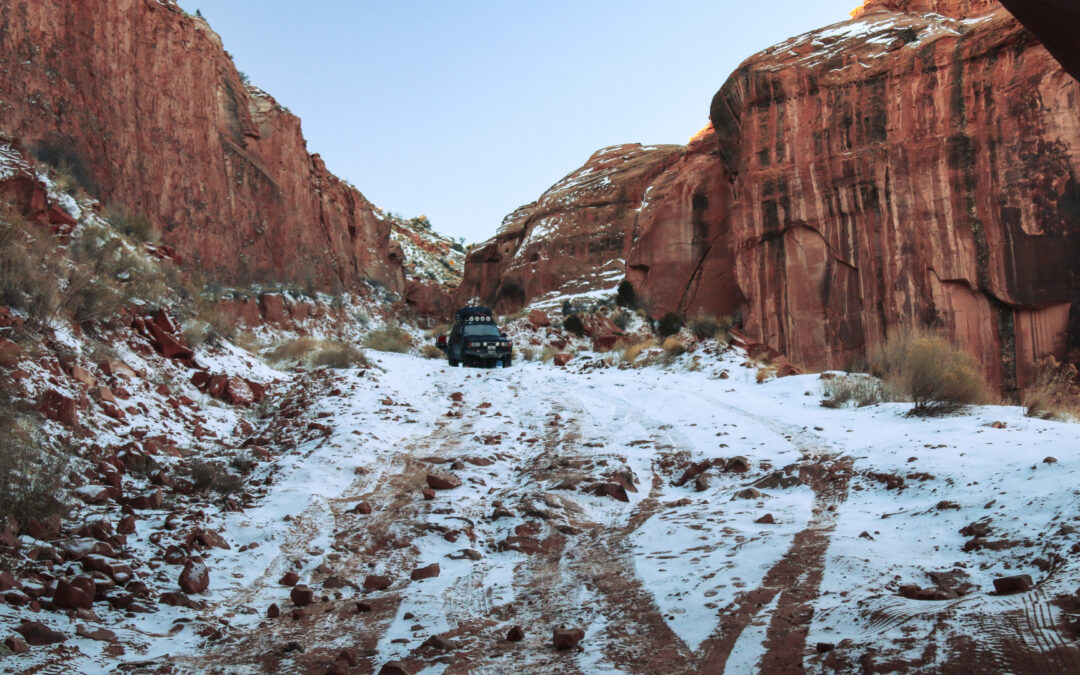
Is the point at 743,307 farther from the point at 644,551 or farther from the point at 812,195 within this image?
the point at 644,551

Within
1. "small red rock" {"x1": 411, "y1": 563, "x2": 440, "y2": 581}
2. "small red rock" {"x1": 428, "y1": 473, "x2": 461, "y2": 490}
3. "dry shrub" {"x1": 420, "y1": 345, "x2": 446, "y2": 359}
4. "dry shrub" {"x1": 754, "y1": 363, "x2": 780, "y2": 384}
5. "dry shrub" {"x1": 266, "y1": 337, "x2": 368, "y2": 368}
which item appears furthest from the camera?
"dry shrub" {"x1": 420, "y1": 345, "x2": 446, "y2": 359}

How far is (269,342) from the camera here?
25.8 m

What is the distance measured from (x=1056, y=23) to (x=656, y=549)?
439cm

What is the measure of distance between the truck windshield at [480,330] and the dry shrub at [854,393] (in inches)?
513

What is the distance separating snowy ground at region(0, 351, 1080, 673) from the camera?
13.7ft

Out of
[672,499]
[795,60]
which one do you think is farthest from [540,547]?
[795,60]

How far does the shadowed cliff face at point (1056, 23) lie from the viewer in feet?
12.5

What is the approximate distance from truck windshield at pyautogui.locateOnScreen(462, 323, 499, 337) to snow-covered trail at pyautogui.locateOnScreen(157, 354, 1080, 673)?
12.5 metres

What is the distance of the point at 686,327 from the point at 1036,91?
45.9 feet

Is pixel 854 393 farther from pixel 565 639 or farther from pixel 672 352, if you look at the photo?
pixel 565 639

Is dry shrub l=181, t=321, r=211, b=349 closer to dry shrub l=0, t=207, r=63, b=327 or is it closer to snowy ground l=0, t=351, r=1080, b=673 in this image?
dry shrub l=0, t=207, r=63, b=327

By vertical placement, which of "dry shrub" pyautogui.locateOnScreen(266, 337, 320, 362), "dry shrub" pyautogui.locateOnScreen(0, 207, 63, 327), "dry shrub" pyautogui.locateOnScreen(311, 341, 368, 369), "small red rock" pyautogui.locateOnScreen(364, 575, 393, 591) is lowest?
"small red rock" pyautogui.locateOnScreen(364, 575, 393, 591)

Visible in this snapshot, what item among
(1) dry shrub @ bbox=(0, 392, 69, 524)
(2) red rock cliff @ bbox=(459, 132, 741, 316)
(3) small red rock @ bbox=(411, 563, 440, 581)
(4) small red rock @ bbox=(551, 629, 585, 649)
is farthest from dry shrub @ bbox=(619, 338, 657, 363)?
(4) small red rock @ bbox=(551, 629, 585, 649)

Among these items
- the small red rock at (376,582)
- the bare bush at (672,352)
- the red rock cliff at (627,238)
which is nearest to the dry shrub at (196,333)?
the small red rock at (376,582)
